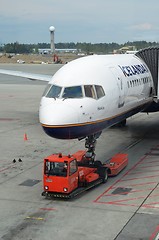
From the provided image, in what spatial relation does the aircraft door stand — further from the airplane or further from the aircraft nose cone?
the aircraft nose cone


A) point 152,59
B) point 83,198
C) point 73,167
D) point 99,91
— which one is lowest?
point 83,198

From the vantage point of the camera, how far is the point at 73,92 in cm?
1784

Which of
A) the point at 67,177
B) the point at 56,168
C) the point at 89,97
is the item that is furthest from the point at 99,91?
the point at 67,177

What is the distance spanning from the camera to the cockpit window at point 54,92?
1781 centimetres

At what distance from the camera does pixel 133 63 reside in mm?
25641

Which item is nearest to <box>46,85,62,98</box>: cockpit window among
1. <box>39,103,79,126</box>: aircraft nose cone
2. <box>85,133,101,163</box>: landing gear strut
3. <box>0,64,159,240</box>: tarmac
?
<box>39,103,79,126</box>: aircraft nose cone

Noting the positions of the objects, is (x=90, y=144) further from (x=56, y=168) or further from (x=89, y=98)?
(x=56, y=168)

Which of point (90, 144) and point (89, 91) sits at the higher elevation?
point (89, 91)

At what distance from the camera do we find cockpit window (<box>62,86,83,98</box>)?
17688 millimetres

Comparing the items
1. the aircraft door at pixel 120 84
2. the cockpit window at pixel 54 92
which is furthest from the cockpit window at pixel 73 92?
the aircraft door at pixel 120 84

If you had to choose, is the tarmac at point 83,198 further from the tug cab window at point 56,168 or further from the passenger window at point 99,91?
the passenger window at point 99,91

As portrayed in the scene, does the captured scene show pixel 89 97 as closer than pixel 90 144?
Yes

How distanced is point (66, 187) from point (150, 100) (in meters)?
12.4

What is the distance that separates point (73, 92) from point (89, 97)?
29.0 inches
